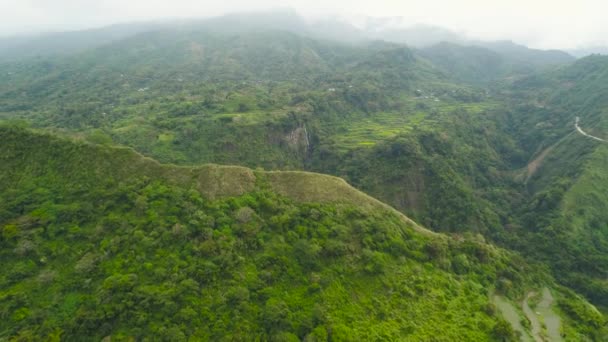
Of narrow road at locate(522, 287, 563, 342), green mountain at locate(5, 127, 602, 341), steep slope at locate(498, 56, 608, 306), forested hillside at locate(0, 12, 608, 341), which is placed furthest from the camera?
steep slope at locate(498, 56, 608, 306)

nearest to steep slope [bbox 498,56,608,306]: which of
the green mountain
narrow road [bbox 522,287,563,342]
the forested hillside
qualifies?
the forested hillside

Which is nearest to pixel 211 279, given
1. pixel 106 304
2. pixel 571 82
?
pixel 106 304

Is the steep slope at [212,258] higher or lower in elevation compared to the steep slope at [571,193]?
higher

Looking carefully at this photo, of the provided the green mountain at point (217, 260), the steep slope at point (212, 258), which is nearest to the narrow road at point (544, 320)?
the green mountain at point (217, 260)

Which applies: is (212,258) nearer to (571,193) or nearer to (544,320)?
(544,320)

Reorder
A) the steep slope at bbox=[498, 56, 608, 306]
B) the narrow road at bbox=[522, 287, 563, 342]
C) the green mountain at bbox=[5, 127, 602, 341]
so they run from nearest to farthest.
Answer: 1. the green mountain at bbox=[5, 127, 602, 341]
2. the narrow road at bbox=[522, 287, 563, 342]
3. the steep slope at bbox=[498, 56, 608, 306]

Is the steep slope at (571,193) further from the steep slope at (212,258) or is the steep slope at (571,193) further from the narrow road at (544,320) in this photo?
the steep slope at (212,258)

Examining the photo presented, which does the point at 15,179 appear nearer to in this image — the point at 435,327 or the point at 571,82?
the point at 435,327

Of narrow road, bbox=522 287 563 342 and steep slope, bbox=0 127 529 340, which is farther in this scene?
narrow road, bbox=522 287 563 342

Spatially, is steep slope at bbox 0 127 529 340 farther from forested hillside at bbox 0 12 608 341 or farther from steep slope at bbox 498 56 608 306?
steep slope at bbox 498 56 608 306

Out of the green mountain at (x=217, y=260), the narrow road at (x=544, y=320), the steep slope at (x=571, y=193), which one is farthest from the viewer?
the steep slope at (x=571, y=193)

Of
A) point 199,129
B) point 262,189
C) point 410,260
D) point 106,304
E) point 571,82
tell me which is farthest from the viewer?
point 571,82
